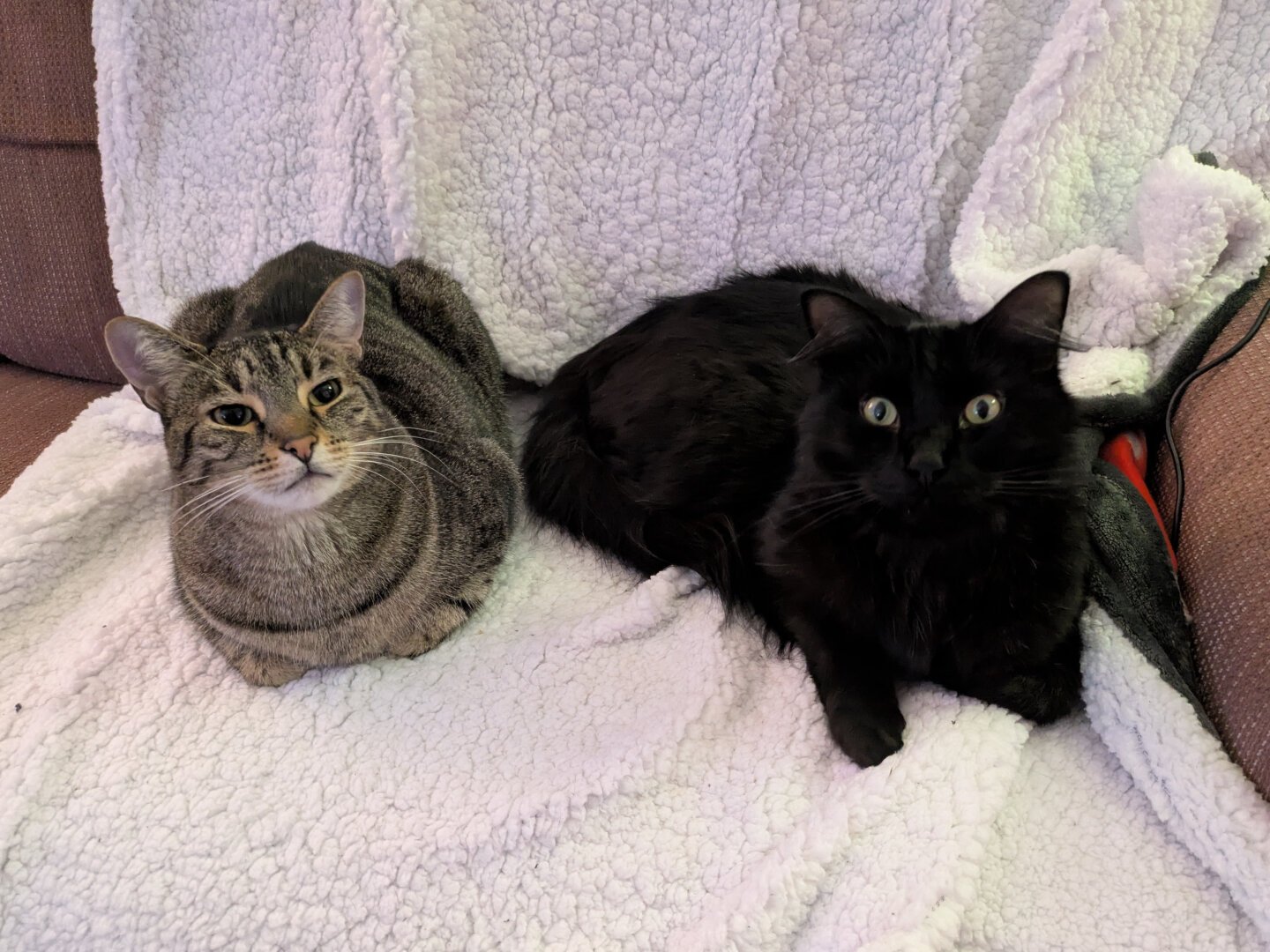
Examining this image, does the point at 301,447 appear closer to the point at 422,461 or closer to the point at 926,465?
the point at 422,461

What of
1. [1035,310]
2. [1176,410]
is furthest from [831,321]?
[1176,410]

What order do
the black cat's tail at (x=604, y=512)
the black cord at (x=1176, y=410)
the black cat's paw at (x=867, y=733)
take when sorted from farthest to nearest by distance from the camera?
the black cat's tail at (x=604, y=512) → the black cord at (x=1176, y=410) → the black cat's paw at (x=867, y=733)

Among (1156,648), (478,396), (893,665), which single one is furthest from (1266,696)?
(478,396)

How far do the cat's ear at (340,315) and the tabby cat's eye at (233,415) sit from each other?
0.45 ft

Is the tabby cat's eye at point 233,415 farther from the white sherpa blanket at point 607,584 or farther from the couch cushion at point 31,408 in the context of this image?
the couch cushion at point 31,408

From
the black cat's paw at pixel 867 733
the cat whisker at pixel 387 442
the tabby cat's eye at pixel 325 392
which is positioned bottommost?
the black cat's paw at pixel 867 733

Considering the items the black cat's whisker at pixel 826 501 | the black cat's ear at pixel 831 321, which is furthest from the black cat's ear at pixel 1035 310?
the black cat's whisker at pixel 826 501

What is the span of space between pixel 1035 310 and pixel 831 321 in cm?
23

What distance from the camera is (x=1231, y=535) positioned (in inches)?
41.0

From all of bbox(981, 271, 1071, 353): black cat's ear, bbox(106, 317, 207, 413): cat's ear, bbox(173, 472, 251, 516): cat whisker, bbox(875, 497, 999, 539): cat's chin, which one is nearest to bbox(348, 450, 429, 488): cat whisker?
bbox(173, 472, 251, 516): cat whisker

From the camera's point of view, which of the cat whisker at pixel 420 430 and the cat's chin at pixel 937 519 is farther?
the cat whisker at pixel 420 430

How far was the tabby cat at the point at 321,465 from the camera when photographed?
109 centimetres

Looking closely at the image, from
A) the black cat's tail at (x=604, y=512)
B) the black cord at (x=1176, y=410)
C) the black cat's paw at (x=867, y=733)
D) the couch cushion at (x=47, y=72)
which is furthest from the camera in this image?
the couch cushion at (x=47, y=72)

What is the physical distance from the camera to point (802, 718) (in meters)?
1.14
